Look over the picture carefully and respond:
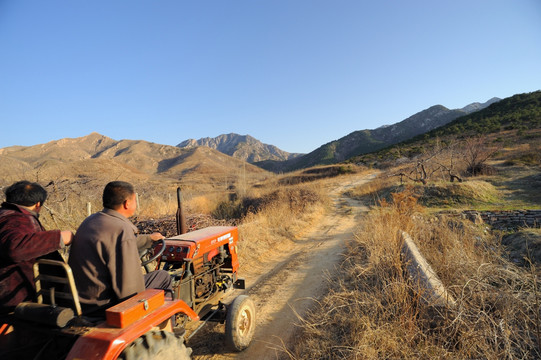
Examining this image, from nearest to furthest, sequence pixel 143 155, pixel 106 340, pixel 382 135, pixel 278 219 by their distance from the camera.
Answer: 1. pixel 106 340
2. pixel 278 219
3. pixel 143 155
4. pixel 382 135

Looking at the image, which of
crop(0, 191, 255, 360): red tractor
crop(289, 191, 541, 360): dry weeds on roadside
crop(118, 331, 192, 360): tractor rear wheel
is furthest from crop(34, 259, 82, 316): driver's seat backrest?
crop(289, 191, 541, 360): dry weeds on roadside

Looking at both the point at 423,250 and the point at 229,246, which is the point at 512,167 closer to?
the point at 423,250

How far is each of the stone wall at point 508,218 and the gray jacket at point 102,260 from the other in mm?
8472

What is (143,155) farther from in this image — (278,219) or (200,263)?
(200,263)

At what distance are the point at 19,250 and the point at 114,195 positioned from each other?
2.16 feet

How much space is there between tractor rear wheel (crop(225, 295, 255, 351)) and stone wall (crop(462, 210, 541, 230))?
7.04m

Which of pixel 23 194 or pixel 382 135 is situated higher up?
pixel 382 135

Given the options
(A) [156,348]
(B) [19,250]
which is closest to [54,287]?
(B) [19,250]

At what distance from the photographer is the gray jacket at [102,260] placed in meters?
1.95

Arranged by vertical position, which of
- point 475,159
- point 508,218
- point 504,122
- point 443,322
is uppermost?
point 504,122

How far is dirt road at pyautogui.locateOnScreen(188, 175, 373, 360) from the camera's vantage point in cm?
326

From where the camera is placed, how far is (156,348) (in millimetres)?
1854

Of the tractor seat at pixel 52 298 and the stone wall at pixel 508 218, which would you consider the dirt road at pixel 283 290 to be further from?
the stone wall at pixel 508 218

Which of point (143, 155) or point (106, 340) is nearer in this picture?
point (106, 340)
